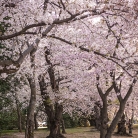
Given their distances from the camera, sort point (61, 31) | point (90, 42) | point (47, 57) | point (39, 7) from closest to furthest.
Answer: point (39, 7)
point (90, 42)
point (61, 31)
point (47, 57)

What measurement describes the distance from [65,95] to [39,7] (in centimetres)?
982

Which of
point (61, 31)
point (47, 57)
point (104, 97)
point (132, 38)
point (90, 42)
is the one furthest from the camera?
point (47, 57)

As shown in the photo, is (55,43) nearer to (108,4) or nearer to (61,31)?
(61,31)

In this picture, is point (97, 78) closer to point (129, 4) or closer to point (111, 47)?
point (111, 47)

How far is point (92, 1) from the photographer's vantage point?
9.59 m

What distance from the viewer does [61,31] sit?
17.5 meters

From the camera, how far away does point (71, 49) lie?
13984 mm

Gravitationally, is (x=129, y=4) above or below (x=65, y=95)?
above

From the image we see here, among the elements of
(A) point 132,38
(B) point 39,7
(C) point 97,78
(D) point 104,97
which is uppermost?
(B) point 39,7

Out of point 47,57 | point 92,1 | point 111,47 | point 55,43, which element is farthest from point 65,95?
point 92,1

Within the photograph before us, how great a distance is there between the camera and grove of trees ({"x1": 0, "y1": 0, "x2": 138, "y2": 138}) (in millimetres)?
8742

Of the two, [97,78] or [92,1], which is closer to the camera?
[92,1]

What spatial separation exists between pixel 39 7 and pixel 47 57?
27.8ft

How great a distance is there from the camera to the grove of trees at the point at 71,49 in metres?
8.74
